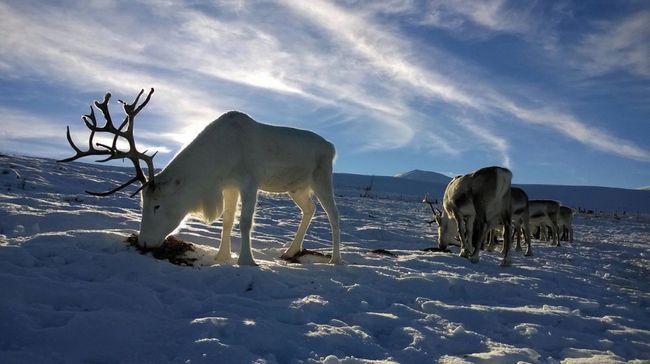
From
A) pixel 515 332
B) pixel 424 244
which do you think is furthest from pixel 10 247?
pixel 424 244

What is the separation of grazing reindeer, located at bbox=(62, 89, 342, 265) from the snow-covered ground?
58 centimetres

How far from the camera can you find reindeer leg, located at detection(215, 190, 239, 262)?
6.75 m

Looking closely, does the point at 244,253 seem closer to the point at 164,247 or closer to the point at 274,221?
the point at 164,247

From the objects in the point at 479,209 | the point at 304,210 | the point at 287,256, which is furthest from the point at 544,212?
the point at 287,256

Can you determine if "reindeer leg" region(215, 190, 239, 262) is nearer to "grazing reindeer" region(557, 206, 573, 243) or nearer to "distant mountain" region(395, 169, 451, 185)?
"grazing reindeer" region(557, 206, 573, 243)

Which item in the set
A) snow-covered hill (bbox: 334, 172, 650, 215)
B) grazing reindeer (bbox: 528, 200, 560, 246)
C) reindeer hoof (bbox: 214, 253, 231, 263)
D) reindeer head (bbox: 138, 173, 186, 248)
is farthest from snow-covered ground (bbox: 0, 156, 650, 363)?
snow-covered hill (bbox: 334, 172, 650, 215)

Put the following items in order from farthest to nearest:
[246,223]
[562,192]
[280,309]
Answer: [562,192] → [246,223] → [280,309]

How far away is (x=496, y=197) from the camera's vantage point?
902 cm

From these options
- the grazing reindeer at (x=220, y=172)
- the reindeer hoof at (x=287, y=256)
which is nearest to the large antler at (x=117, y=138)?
the grazing reindeer at (x=220, y=172)

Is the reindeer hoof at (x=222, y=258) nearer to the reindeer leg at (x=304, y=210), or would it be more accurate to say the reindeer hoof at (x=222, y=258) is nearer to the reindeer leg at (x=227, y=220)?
the reindeer leg at (x=227, y=220)

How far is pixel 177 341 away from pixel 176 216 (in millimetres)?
3129

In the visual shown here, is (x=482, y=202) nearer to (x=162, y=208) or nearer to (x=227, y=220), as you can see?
(x=227, y=220)

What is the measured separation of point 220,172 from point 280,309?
2.75 metres

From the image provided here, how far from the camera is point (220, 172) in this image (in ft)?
21.3
